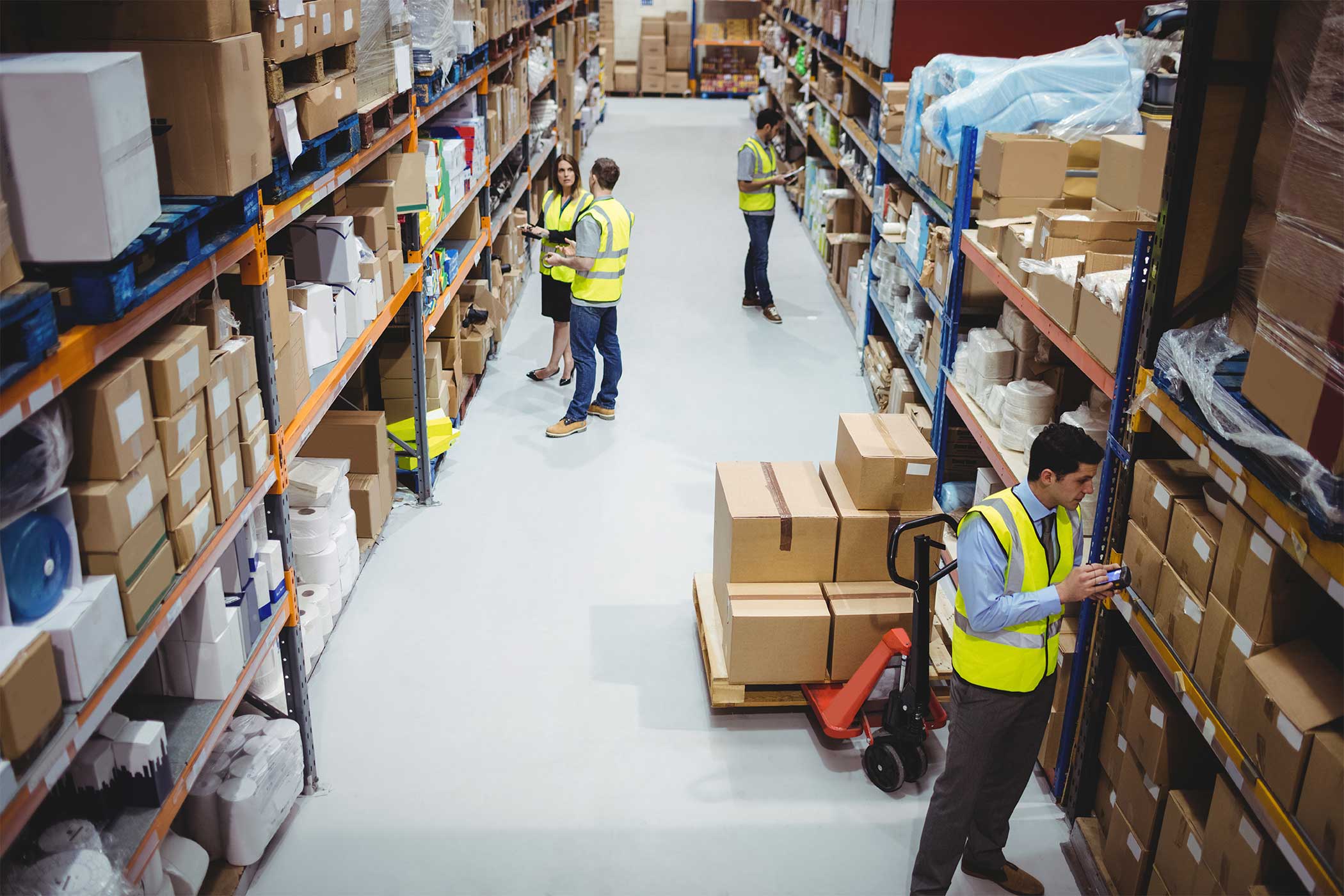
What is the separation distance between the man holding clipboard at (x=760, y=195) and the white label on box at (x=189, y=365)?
24.2 feet

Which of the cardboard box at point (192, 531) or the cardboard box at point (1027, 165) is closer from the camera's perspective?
the cardboard box at point (192, 531)

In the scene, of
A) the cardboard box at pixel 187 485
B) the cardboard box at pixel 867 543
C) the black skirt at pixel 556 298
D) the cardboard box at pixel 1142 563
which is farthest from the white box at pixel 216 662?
the black skirt at pixel 556 298

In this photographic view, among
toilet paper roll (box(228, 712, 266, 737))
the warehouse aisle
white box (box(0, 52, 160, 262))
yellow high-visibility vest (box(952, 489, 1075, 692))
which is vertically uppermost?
white box (box(0, 52, 160, 262))

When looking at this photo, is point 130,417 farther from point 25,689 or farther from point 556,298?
point 556,298

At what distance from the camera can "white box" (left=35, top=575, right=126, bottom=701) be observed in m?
2.42

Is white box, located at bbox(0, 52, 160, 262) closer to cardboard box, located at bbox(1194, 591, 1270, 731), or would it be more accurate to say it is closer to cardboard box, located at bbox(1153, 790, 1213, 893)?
cardboard box, located at bbox(1194, 591, 1270, 731)

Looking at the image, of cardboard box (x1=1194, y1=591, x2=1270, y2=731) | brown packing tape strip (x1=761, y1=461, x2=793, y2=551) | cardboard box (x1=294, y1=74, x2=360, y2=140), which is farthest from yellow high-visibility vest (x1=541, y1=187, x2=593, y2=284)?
cardboard box (x1=1194, y1=591, x2=1270, y2=731)

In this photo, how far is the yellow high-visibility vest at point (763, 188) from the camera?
974cm

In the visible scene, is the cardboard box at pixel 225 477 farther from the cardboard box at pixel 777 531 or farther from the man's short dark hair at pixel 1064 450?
the man's short dark hair at pixel 1064 450

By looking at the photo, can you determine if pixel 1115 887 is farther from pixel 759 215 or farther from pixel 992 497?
pixel 759 215

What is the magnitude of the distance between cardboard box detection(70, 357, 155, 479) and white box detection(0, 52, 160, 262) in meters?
0.32

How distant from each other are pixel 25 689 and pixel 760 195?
28.0 feet

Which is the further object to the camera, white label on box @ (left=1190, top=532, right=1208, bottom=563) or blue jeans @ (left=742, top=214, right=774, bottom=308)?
blue jeans @ (left=742, top=214, right=774, bottom=308)

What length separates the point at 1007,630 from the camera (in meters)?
3.33
